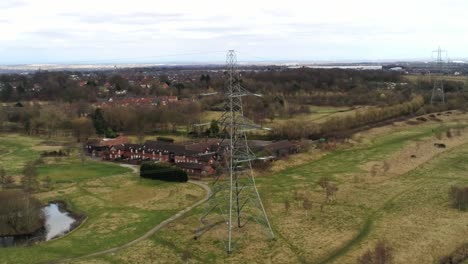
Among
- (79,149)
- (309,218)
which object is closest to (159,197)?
(309,218)

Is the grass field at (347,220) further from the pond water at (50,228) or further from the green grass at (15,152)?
the green grass at (15,152)

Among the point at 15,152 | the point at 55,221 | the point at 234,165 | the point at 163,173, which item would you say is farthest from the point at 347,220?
the point at 15,152

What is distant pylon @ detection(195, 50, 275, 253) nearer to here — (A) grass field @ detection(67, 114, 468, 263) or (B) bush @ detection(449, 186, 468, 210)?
(A) grass field @ detection(67, 114, 468, 263)

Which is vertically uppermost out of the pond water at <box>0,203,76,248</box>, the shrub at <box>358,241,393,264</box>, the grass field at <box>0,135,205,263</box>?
the shrub at <box>358,241,393,264</box>

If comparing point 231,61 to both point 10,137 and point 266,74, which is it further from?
point 266,74

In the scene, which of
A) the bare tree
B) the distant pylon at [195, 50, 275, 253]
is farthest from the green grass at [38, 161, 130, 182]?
the bare tree

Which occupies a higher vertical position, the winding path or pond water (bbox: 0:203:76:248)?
the winding path

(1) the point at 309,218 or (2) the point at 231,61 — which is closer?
(2) the point at 231,61
